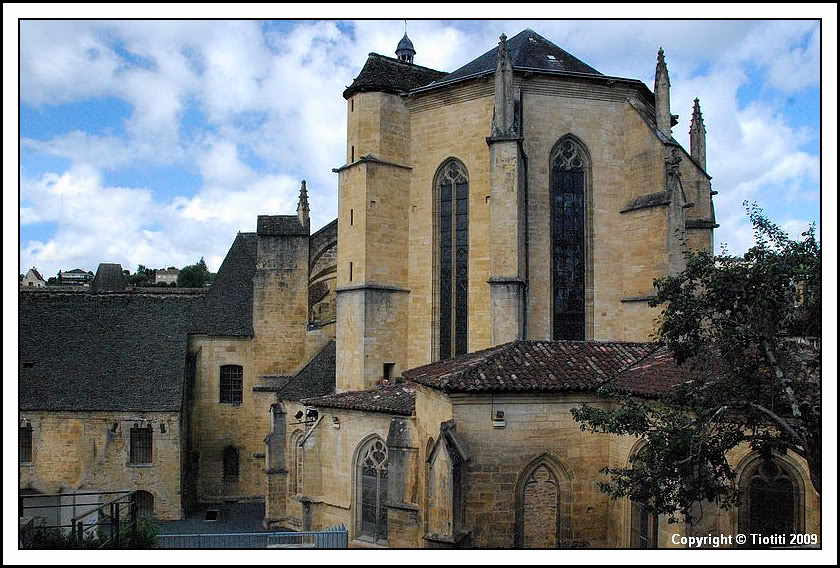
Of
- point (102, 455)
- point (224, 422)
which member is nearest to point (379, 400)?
A: point (224, 422)

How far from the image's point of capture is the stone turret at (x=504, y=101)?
20359 mm

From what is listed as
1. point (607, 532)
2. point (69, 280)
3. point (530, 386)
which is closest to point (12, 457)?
point (530, 386)

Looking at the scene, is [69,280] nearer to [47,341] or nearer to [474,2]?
[47,341]

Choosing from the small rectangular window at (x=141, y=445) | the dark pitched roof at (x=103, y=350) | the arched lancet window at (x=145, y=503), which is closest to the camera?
the arched lancet window at (x=145, y=503)

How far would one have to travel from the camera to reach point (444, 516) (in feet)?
46.1

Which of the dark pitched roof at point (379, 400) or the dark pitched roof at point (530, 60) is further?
the dark pitched roof at point (530, 60)

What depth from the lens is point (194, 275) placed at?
104562mm

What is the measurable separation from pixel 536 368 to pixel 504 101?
8452mm

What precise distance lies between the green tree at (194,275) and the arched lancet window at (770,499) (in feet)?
285

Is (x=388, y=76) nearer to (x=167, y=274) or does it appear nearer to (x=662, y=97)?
(x=662, y=97)

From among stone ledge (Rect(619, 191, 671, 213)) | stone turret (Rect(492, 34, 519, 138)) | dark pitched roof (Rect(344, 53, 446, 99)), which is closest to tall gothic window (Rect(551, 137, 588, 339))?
stone ledge (Rect(619, 191, 671, 213))

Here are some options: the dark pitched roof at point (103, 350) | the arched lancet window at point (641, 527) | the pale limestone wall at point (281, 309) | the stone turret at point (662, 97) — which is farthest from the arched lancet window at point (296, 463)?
the stone turret at point (662, 97)

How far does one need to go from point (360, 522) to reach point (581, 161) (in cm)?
1216

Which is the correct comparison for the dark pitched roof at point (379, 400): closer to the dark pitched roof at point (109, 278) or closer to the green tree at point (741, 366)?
the green tree at point (741, 366)
